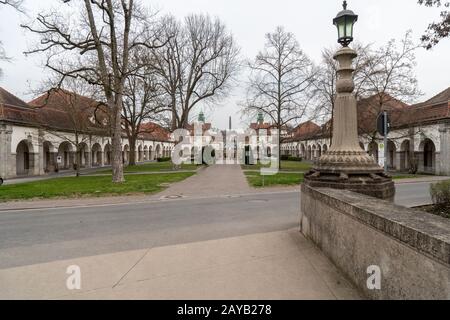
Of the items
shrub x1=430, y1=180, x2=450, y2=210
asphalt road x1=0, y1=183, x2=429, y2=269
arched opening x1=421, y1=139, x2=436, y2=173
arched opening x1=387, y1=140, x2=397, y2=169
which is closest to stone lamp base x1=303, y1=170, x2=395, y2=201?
asphalt road x1=0, y1=183, x2=429, y2=269

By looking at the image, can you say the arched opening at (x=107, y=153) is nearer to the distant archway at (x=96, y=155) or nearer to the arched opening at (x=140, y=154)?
the distant archway at (x=96, y=155)

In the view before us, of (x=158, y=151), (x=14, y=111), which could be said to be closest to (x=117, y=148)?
(x=14, y=111)

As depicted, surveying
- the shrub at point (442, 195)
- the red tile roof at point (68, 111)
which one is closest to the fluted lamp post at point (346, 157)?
the shrub at point (442, 195)

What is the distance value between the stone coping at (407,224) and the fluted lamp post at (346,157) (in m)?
1.56

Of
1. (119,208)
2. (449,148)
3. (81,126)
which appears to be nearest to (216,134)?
(81,126)

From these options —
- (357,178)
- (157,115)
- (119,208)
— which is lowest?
(119,208)

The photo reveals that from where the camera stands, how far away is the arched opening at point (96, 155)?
154 feet

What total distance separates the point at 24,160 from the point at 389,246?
39.3 meters

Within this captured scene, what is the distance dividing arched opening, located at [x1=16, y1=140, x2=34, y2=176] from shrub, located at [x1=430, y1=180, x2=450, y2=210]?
35034 mm

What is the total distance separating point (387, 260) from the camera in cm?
297

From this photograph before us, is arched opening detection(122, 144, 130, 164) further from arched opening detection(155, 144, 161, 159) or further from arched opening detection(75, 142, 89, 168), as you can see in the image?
arched opening detection(155, 144, 161, 159)

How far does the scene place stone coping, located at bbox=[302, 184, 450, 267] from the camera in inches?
90.7
